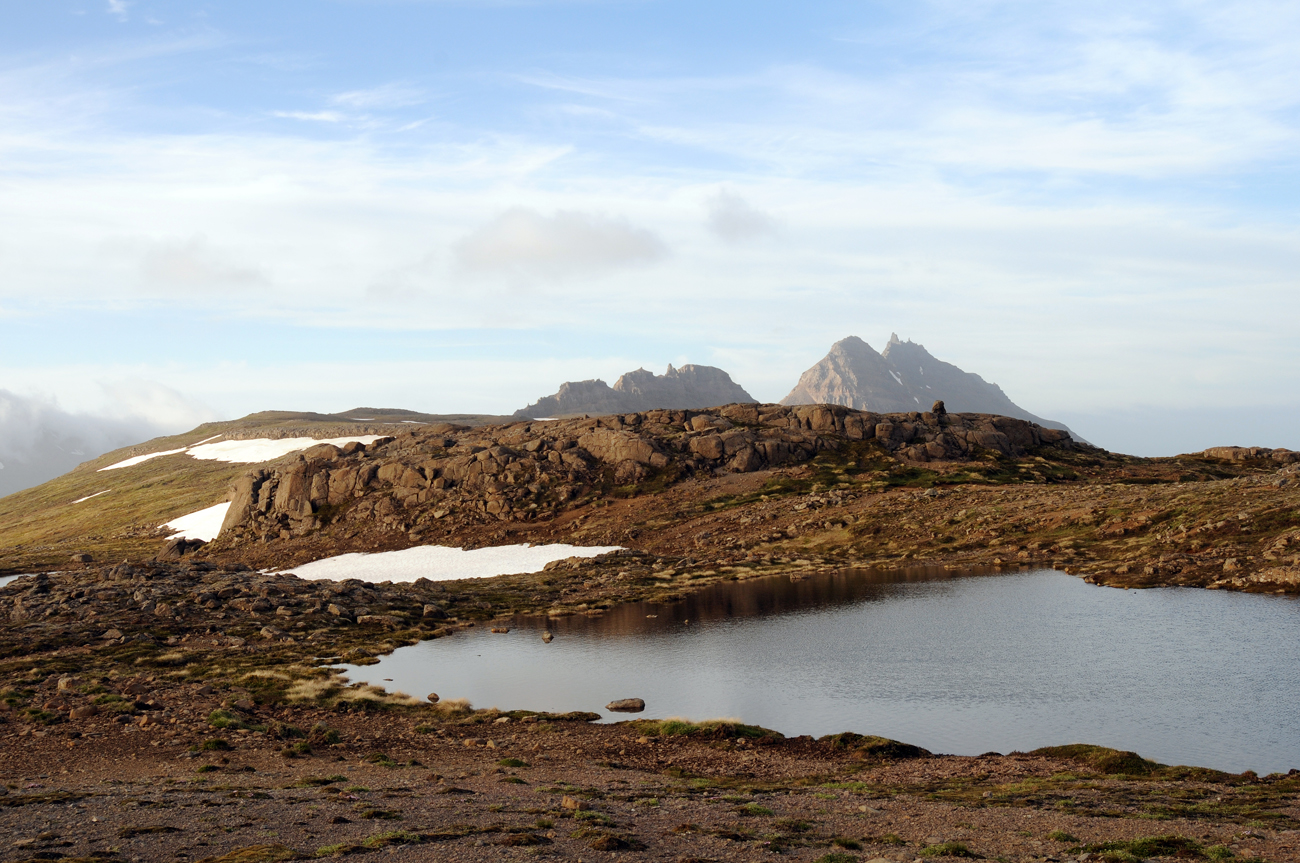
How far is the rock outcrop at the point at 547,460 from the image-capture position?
138375 millimetres

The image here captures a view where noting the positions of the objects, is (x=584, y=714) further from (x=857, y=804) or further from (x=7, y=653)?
(x=7, y=653)

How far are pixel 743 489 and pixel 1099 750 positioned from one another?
102511mm

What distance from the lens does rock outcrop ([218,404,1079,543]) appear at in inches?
5448

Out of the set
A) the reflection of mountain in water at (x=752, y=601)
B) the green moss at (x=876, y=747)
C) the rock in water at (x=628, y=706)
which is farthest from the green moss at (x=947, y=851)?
the reflection of mountain in water at (x=752, y=601)

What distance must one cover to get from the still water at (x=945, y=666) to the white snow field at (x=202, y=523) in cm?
10327

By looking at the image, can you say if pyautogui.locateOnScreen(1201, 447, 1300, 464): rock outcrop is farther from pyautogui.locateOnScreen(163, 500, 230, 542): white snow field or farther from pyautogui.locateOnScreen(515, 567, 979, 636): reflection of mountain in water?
pyautogui.locateOnScreen(163, 500, 230, 542): white snow field

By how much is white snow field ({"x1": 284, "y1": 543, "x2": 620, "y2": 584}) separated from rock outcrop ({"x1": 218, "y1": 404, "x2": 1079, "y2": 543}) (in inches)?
576

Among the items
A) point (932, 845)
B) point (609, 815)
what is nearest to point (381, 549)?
point (609, 815)

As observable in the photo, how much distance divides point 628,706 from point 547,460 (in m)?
102

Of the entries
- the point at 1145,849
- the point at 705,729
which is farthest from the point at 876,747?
the point at 1145,849

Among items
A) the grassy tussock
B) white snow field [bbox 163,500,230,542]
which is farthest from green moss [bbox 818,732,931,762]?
white snow field [bbox 163,500,230,542]

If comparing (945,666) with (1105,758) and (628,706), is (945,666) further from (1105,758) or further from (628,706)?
(628,706)

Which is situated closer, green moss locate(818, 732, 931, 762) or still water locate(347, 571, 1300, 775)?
green moss locate(818, 732, 931, 762)

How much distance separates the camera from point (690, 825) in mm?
25000
